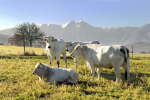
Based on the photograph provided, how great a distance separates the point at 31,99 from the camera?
4.81 m

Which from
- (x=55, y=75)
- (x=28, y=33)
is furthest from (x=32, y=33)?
(x=55, y=75)

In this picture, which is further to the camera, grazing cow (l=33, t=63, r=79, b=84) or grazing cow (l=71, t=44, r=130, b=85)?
grazing cow (l=33, t=63, r=79, b=84)

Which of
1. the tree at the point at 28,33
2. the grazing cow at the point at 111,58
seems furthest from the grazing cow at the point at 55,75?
the tree at the point at 28,33

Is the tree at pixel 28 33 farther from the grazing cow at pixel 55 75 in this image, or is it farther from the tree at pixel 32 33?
the grazing cow at pixel 55 75

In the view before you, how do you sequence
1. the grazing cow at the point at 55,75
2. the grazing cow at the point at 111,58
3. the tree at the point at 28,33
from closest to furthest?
the grazing cow at the point at 111,58 < the grazing cow at the point at 55,75 < the tree at the point at 28,33

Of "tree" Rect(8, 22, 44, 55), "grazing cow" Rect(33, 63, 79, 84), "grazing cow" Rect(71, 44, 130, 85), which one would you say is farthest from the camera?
"tree" Rect(8, 22, 44, 55)

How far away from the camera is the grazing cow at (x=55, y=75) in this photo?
656cm

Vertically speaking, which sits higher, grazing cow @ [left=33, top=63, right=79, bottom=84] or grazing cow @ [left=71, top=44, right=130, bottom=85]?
grazing cow @ [left=71, top=44, right=130, bottom=85]

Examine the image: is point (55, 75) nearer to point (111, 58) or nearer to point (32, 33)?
point (111, 58)

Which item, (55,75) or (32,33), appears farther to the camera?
(32,33)

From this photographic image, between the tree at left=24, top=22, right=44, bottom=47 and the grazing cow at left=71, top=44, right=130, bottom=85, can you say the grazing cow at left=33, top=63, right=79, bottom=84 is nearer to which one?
the grazing cow at left=71, top=44, right=130, bottom=85

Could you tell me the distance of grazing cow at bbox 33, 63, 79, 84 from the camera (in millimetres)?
6559

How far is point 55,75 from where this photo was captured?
667 cm

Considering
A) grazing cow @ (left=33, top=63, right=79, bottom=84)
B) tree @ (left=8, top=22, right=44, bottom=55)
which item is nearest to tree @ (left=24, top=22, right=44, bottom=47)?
tree @ (left=8, top=22, right=44, bottom=55)
